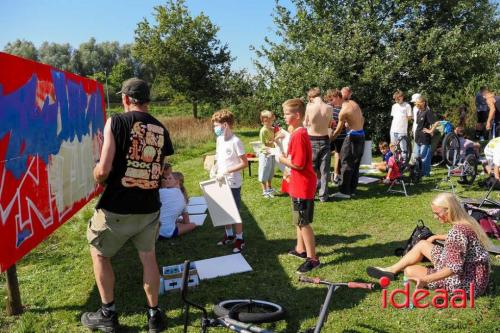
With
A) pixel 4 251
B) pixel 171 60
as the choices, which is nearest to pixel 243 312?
pixel 4 251

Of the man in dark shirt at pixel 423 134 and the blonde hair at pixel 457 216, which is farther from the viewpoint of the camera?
the man in dark shirt at pixel 423 134

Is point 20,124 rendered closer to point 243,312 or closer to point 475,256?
point 243,312

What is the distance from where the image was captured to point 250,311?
3.35 meters

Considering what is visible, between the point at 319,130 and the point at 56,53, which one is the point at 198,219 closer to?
the point at 319,130

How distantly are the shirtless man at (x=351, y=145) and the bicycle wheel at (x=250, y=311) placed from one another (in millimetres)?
4223

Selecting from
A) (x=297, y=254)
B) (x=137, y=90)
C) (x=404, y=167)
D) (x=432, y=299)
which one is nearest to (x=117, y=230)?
(x=137, y=90)

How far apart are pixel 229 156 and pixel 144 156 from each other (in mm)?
1953

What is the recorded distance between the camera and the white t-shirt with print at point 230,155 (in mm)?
4800

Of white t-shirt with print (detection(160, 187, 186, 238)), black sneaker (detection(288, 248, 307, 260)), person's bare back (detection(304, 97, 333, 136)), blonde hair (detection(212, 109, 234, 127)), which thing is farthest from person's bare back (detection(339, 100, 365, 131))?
white t-shirt with print (detection(160, 187, 186, 238))

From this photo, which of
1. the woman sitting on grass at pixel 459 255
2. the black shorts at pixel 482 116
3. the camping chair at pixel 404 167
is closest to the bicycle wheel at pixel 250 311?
the woman sitting on grass at pixel 459 255

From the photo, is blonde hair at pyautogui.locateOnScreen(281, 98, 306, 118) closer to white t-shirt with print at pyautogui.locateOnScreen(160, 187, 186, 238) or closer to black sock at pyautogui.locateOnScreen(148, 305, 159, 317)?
white t-shirt with print at pyautogui.locateOnScreen(160, 187, 186, 238)

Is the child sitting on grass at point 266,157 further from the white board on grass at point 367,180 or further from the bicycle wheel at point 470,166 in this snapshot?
the bicycle wheel at point 470,166

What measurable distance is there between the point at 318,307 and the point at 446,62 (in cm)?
1077

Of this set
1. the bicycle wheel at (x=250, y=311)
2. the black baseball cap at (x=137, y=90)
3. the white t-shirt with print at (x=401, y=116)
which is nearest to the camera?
the black baseball cap at (x=137, y=90)
